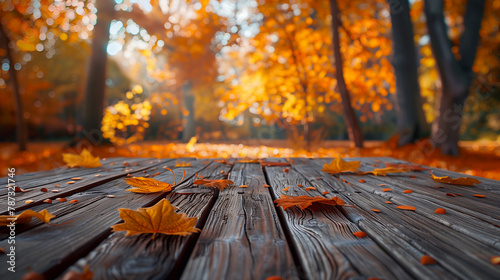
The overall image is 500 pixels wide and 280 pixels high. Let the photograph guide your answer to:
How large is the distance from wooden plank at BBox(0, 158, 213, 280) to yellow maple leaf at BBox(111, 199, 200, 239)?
0.24ft

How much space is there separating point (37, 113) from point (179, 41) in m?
10.9

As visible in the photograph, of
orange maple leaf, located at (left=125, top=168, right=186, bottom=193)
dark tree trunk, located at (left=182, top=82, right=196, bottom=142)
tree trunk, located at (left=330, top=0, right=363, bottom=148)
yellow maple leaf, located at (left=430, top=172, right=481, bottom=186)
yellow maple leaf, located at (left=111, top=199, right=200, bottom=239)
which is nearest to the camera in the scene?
yellow maple leaf, located at (left=111, top=199, right=200, bottom=239)

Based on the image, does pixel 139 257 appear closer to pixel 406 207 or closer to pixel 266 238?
pixel 266 238

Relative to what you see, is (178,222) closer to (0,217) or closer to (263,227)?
(263,227)

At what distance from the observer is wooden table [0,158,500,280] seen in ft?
1.95

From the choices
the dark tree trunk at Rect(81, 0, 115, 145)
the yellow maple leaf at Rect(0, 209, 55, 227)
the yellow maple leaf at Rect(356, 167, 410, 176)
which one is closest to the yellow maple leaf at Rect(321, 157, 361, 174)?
the yellow maple leaf at Rect(356, 167, 410, 176)

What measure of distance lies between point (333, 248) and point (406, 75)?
6644 millimetres

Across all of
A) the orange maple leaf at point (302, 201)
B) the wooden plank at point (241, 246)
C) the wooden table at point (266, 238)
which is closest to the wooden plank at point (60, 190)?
the wooden table at point (266, 238)

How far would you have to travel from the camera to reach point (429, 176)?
1.75m

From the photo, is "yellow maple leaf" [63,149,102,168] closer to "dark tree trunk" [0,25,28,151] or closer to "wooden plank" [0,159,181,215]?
"wooden plank" [0,159,181,215]

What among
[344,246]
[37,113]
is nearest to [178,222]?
[344,246]

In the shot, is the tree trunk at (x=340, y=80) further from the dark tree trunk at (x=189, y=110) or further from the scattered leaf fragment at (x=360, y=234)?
the dark tree trunk at (x=189, y=110)

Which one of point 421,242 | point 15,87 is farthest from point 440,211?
point 15,87

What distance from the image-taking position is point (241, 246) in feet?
2.28
